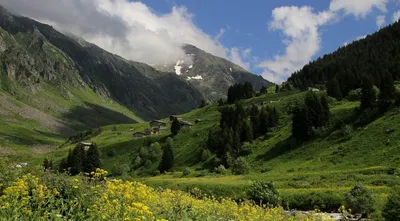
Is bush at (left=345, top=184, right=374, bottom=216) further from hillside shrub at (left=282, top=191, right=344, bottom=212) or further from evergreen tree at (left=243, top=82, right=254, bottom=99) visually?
evergreen tree at (left=243, top=82, right=254, bottom=99)

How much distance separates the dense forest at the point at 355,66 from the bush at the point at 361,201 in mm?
76228

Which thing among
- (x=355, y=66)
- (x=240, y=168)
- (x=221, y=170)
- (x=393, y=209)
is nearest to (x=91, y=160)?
(x=221, y=170)

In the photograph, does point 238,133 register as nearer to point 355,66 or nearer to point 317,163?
point 317,163

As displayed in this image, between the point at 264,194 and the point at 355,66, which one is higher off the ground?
the point at 355,66

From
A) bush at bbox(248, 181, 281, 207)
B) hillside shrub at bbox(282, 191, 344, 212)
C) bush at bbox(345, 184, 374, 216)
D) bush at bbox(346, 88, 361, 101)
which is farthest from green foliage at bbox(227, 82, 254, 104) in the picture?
bush at bbox(345, 184, 374, 216)

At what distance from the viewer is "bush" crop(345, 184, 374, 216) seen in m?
28.6

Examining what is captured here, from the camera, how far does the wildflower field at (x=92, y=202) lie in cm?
918

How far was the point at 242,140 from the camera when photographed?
87.8 metres

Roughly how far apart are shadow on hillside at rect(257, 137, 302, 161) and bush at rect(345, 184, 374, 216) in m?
40.0

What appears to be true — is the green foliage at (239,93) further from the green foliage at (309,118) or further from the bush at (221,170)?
the bush at (221,170)

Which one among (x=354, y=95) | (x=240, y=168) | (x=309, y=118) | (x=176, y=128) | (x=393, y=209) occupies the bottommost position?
(x=393, y=209)

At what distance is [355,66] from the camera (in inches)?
5359

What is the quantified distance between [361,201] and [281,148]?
44196 millimetres

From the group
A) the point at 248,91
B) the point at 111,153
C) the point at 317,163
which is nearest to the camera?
the point at 317,163
